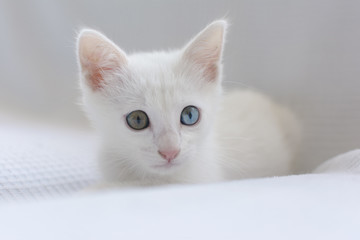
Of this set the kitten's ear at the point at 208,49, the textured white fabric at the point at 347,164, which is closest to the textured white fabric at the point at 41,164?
the kitten's ear at the point at 208,49

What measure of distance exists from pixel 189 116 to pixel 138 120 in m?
0.16

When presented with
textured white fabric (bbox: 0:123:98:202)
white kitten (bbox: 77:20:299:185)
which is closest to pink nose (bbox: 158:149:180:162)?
white kitten (bbox: 77:20:299:185)

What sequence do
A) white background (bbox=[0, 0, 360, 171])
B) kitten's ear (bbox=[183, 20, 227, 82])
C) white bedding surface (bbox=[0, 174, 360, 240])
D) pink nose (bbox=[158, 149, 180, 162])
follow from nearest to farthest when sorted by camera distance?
white bedding surface (bbox=[0, 174, 360, 240]), pink nose (bbox=[158, 149, 180, 162]), kitten's ear (bbox=[183, 20, 227, 82]), white background (bbox=[0, 0, 360, 171])

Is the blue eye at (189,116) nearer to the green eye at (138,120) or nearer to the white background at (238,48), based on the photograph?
the green eye at (138,120)

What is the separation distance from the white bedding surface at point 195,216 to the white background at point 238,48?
84 cm

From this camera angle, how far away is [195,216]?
760mm

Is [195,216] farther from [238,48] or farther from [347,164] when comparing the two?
[238,48]

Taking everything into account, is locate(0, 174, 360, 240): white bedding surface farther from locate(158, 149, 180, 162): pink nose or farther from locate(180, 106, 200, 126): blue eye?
locate(180, 106, 200, 126): blue eye

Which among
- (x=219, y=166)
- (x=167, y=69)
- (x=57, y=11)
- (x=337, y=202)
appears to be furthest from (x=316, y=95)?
(x=57, y=11)

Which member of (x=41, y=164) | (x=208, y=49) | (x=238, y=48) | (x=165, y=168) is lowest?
(x=165, y=168)

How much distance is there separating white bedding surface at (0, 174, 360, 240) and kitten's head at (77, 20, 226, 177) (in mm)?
216

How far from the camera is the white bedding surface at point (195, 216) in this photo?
698 mm

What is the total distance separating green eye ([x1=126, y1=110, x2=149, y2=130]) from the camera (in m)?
1.12

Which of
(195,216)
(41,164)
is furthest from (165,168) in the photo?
(41,164)
